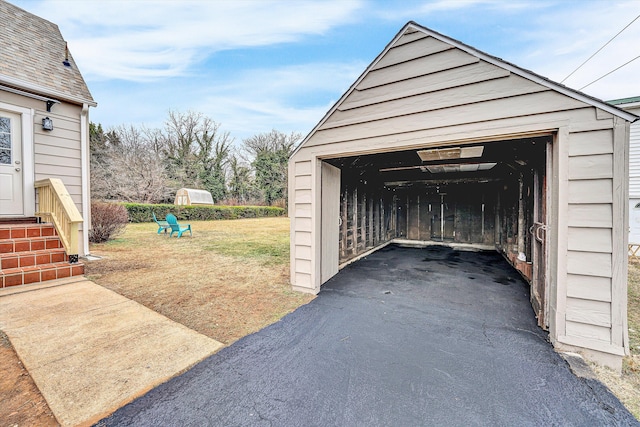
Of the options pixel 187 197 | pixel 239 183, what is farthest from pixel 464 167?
pixel 239 183

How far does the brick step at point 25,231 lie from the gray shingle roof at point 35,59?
97.3 inches

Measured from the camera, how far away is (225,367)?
6.29 ft

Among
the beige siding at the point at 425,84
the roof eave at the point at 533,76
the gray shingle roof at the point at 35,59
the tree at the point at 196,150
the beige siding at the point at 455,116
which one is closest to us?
the roof eave at the point at 533,76

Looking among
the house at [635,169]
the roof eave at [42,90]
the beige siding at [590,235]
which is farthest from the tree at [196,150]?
the house at [635,169]

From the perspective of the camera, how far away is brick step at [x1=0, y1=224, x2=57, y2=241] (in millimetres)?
3834

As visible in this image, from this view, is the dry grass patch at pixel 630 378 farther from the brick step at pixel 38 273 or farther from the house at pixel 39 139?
the brick step at pixel 38 273

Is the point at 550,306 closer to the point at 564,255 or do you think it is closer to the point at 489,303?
the point at 564,255

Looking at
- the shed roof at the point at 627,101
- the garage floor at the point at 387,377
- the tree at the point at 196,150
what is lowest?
the garage floor at the point at 387,377

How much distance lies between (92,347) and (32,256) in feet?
9.42

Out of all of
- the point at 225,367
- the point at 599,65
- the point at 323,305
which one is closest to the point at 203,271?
the point at 323,305

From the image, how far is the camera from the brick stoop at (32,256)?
139 inches

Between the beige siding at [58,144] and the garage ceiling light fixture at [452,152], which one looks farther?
the beige siding at [58,144]

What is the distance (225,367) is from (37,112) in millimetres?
6073

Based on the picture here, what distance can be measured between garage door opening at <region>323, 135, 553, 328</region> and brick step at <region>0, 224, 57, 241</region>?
14.7 feet
